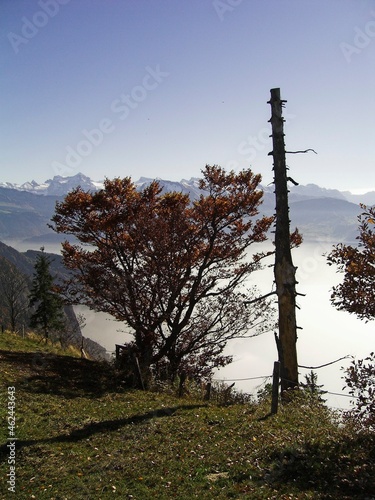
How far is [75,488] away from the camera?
7414 millimetres

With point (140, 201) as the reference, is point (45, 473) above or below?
below

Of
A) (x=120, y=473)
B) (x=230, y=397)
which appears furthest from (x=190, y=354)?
(x=120, y=473)

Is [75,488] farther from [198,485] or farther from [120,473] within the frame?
[198,485]

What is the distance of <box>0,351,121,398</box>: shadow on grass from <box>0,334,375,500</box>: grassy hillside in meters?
0.25

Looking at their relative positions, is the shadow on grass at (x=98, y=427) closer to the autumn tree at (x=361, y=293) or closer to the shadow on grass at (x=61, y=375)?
the shadow on grass at (x=61, y=375)

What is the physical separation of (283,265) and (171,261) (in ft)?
18.6

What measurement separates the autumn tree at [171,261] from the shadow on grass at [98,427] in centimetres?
458

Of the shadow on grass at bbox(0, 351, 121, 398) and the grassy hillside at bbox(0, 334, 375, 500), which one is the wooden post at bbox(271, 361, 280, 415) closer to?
the grassy hillside at bbox(0, 334, 375, 500)

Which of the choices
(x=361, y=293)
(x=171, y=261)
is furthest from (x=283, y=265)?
(x=171, y=261)

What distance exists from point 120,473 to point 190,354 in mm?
10961

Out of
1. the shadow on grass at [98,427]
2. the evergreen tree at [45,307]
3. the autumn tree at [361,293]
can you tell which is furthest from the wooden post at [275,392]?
the evergreen tree at [45,307]

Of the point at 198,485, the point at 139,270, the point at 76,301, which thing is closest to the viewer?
the point at 198,485

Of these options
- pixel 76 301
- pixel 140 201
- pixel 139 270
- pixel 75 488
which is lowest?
pixel 75 488

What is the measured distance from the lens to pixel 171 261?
16547 mm
